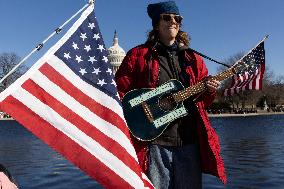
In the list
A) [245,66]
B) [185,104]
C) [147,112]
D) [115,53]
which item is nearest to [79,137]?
[147,112]

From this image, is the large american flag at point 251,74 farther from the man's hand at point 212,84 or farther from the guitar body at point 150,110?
the guitar body at point 150,110

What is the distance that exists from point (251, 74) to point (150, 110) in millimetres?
1218

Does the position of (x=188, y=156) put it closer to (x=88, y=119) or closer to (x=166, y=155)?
(x=166, y=155)

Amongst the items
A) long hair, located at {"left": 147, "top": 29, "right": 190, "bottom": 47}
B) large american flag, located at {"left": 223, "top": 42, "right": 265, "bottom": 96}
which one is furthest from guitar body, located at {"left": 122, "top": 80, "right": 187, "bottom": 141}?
large american flag, located at {"left": 223, "top": 42, "right": 265, "bottom": 96}

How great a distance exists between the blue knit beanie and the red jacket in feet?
0.81

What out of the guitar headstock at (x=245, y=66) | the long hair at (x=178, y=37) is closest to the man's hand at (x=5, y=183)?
the long hair at (x=178, y=37)

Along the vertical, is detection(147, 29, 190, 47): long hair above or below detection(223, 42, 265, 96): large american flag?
above

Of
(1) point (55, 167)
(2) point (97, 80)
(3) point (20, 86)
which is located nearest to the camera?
(3) point (20, 86)

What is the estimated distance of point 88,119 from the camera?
3203mm

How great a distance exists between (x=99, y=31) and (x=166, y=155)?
3.85 feet

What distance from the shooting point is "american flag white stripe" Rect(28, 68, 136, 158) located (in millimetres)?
3172

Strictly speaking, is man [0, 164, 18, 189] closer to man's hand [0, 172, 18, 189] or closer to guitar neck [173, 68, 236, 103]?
man's hand [0, 172, 18, 189]

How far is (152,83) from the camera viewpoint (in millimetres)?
3783

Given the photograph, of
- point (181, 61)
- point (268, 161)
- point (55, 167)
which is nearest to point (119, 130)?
point (181, 61)
